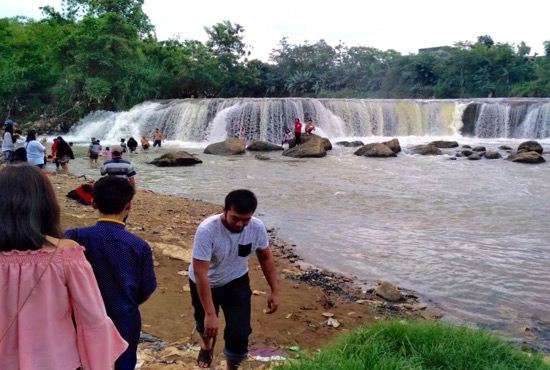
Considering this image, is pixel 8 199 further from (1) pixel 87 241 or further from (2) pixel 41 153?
(2) pixel 41 153

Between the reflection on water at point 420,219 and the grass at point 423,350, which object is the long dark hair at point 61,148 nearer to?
the reflection on water at point 420,219

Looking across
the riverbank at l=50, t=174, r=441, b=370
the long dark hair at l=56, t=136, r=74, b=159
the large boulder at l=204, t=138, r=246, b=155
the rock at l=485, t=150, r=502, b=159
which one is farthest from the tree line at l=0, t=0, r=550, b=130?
the riverbank at l=50, t=174, r=441, b=370

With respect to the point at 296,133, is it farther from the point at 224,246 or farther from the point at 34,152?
the point at 224,246

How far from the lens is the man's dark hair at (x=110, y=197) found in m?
2.76

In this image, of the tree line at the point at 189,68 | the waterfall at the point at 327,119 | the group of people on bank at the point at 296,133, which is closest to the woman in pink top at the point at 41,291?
the group of people on bank at the point at 296,133

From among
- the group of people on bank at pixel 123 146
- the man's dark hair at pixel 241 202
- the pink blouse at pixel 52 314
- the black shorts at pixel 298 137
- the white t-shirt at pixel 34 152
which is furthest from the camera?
the black shorts at pixel 298 137

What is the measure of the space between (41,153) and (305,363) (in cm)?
935

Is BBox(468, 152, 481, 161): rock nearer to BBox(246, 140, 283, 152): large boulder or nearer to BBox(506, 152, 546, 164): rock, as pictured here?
BBox(506, 152, 546, 164): rock

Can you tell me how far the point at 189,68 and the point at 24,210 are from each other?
125ft

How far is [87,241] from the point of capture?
2676 millimetres

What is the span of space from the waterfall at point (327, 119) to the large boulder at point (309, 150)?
548 centimetres

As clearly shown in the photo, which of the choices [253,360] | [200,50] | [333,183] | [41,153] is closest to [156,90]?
[200,50]

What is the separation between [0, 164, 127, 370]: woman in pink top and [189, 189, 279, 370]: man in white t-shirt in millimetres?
1265

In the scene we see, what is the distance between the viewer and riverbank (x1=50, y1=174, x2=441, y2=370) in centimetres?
431
